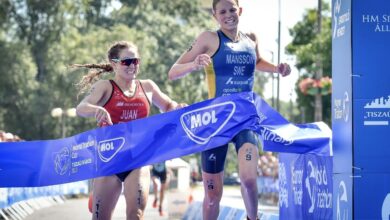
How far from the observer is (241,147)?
8.93 m

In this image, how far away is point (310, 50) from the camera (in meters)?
42.8

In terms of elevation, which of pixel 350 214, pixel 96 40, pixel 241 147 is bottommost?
pixel 350 214

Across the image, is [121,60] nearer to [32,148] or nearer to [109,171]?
[109,171]

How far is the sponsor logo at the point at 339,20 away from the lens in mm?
8739

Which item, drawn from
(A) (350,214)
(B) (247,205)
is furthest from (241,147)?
(A) (350,214)

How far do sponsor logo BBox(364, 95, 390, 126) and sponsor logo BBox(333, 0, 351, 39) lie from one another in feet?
2.35

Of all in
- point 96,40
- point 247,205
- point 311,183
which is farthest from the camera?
point 96,40

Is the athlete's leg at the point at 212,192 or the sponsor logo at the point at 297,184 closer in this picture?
the athlete's leg at the point at 212,192

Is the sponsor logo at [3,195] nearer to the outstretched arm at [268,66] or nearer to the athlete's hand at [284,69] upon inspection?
the outstretched arm at [268,66]

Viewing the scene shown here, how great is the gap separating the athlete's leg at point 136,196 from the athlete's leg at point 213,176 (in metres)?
0.68

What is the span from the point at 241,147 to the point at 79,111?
1.47 meters

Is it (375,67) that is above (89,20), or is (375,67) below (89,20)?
below

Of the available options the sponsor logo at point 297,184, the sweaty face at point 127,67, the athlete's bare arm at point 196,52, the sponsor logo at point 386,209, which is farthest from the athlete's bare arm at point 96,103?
the sponsor logo at point 297,184

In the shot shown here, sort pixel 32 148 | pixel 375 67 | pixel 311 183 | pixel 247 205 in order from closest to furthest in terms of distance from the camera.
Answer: pixel 375 67
pixel 247 205
pixel 32 148
pixel 311 183
